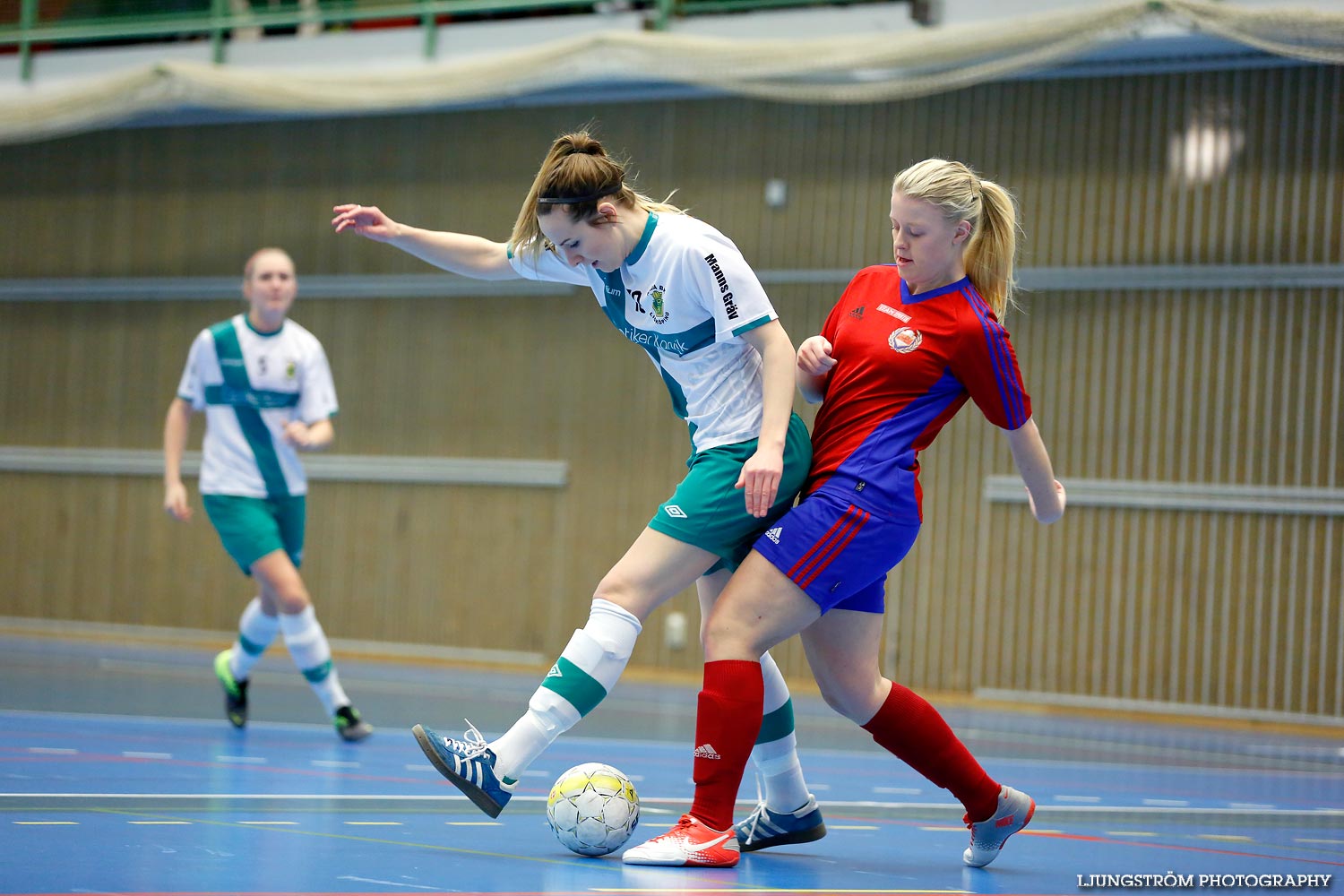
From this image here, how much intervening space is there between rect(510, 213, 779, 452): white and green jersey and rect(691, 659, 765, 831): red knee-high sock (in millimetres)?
552

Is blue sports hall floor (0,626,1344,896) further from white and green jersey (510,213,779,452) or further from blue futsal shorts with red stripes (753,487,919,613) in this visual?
white and green jersey (510,213,779,452)

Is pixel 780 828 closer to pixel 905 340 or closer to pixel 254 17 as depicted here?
pixel 905 340

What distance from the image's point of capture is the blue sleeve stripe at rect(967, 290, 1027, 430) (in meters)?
3.28

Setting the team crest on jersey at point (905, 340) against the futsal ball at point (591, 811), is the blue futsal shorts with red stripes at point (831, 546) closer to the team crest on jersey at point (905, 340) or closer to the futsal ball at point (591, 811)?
the team crest on jersey at point (905, 340)

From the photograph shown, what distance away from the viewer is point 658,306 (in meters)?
3.35

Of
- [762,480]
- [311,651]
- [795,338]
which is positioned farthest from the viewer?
[795,338]

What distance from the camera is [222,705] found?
7004mm

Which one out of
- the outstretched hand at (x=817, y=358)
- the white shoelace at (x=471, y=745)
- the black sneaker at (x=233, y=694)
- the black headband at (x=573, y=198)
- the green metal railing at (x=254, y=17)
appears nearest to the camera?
the white shoelace at (x=471, y=745)

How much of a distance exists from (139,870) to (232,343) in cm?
374

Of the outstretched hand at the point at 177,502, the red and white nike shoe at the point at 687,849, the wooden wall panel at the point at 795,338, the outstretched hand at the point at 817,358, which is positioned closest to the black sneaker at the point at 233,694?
the outstretched hand at the point at 177,502

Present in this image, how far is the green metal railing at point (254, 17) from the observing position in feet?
36.2

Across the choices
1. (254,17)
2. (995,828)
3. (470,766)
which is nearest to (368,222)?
(470,766)

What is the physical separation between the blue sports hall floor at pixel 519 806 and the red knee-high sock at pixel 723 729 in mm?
180

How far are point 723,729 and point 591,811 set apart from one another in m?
0.37
